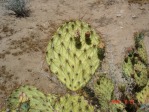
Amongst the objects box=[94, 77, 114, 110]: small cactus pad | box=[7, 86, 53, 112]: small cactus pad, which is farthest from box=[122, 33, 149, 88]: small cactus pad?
box=[7, 86, 53, 112]: small cactus pad

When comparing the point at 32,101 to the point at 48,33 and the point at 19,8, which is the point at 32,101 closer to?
the point at 48,33

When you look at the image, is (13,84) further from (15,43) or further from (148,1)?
(148,1)

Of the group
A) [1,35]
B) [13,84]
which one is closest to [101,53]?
[13,84]

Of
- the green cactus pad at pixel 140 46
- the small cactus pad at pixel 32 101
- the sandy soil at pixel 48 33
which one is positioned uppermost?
the small cactus pad at pixel 32 101

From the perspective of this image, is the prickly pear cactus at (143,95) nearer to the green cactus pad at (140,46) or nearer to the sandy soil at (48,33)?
the green cactus pad at (140,46)

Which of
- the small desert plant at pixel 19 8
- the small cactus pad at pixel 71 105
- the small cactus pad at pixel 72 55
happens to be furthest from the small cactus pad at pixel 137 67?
the small desert plant at pixel 19 8

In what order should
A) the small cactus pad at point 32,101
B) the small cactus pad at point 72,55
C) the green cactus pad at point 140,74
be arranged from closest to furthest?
the small cactus pad at point 32,101
the small cactus pad at point 72,55
the green cactus pad at point 140,74
